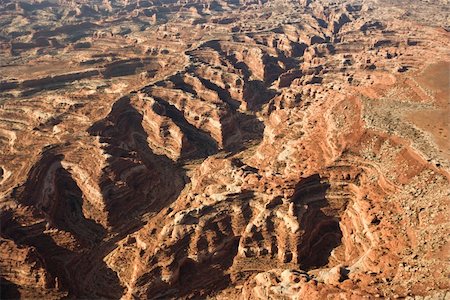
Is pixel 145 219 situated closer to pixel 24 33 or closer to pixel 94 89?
pixel 94 89

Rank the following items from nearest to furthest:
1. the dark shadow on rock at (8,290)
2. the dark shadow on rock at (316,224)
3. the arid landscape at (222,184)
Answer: the arid landscape at (222,184)
the dark shadow on rock at (8,290)
the dark shadow on rock at (316,224)

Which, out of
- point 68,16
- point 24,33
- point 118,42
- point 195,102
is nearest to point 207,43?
point 118,42

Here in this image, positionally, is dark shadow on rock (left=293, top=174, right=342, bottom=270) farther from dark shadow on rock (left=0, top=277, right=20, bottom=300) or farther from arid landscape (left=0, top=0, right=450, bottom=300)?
dark shadow on rock (left=0, top=277, right=20, bottom=300)

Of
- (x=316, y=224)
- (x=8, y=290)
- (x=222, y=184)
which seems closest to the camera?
(x=8, y=290)

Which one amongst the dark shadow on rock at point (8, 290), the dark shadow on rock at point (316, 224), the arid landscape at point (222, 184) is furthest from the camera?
the dark shadow on rock at point (316, 224)

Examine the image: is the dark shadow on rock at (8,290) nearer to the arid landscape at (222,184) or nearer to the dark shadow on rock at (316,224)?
the arid landscape at (222,184)

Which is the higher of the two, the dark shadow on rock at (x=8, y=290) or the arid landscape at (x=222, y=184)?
the arid landscape at (x=222, y=184)

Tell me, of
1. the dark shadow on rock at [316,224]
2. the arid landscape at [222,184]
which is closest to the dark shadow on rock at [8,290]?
the arid landscape at [222,184]

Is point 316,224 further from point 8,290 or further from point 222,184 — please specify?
point 8,290

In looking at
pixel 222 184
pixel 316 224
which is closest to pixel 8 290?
pixel 222 184
